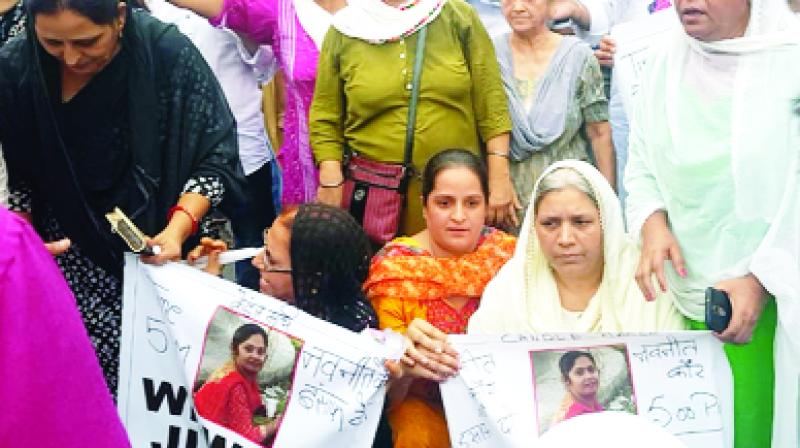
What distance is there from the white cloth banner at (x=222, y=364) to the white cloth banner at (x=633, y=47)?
63.8 inches

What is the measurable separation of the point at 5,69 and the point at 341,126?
1380 mm

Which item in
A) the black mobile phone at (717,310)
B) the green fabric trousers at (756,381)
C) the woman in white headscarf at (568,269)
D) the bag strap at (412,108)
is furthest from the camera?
the bag strap at (412,108)

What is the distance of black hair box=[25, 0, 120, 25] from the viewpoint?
3311 mm

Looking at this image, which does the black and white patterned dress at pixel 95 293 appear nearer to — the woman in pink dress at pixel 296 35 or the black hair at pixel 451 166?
the black hair at pixel 451 166

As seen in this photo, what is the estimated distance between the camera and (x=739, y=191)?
3.34 meters

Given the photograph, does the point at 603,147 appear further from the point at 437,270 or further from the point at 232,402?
the point at 232,402

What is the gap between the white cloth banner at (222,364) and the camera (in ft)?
11.1

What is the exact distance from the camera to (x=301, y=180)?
16.3 ft

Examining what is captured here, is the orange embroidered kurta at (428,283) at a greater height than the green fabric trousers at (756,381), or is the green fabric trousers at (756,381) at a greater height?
the orange embroidered kurta at (428,283)

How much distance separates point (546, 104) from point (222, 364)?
174 cm

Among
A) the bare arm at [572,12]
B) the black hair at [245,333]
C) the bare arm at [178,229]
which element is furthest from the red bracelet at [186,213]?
the bare arm at [572,12]

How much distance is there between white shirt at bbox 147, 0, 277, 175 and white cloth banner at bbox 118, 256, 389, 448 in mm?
1578

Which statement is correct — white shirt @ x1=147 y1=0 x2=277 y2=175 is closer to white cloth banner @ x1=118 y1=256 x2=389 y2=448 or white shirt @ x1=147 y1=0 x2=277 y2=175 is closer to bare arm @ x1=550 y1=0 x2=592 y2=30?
bare arm @ x1=550 y1=0 x2=592 y2=30

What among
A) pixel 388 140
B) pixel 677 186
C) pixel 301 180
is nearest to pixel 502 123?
pixel 388 140
